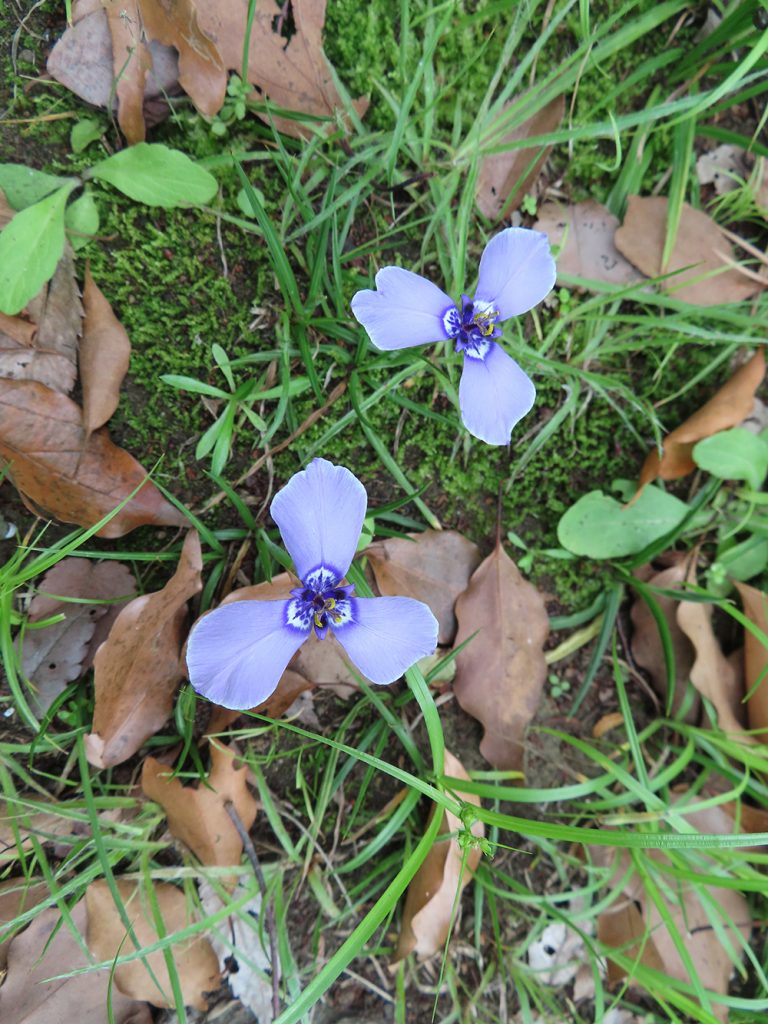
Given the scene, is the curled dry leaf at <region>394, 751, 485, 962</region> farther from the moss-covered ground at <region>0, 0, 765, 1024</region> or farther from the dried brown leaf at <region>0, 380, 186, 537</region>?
the dried brown leaf at <region>0, 380, 186, 537</region>

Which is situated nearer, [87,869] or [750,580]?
[87,869]

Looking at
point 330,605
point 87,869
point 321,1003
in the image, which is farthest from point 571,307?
point 321,1003

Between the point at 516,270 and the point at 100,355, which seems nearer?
the point at 516,270

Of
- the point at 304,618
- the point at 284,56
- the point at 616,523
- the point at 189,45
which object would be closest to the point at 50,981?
the point at 304,618

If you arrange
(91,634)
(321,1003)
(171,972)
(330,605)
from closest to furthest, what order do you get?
1. (330,605)
2. (171,972)
3. (91,634)
4. (321,1003)

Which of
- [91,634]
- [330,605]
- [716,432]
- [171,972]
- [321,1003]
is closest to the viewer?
[330,605]

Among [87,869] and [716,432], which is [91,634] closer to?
[87,869]

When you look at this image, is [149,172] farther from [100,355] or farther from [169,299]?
[100,355]
